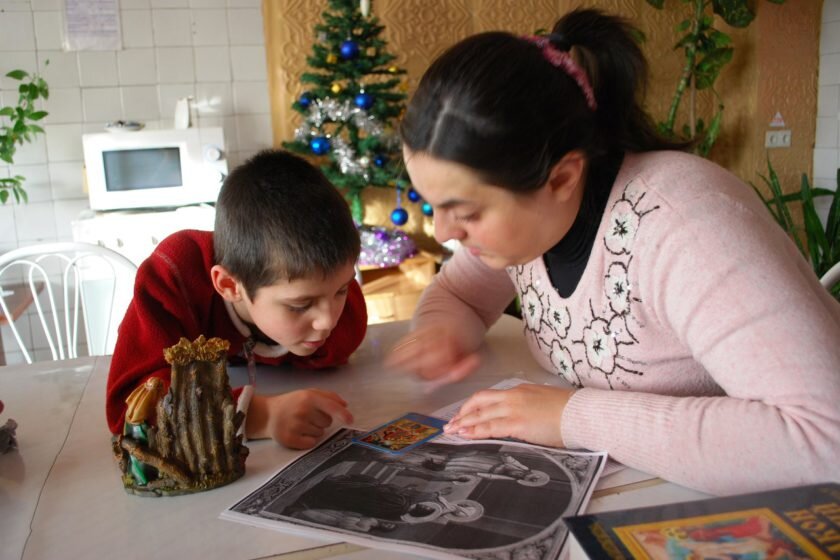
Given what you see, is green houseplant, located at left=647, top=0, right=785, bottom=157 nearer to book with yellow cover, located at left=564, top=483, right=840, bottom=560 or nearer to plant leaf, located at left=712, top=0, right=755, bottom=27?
plant leaf, located at left=712, top=0, right=755, bottom=27

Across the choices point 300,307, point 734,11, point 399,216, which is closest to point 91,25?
point 399,216

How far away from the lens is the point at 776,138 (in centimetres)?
368

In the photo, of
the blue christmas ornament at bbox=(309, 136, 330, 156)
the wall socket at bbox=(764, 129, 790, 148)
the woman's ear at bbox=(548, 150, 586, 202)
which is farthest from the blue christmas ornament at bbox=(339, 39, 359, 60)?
the wall socket at bbox=(764, 129, 790, 148)

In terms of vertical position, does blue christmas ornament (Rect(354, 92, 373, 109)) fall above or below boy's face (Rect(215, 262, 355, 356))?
above

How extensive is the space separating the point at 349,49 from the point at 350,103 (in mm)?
197

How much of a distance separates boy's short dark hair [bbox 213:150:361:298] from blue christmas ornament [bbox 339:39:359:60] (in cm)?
173

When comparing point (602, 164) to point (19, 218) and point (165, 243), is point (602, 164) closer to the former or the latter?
point (165, 243)

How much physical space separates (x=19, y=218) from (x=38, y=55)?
2.12ft

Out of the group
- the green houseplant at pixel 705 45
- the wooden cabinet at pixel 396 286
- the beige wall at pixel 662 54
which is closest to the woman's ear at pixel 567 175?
the wooden cabinet at pixel 396 286

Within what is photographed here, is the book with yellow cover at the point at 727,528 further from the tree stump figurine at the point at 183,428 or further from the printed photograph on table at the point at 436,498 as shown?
the tree stump figurine at the point at 183,428

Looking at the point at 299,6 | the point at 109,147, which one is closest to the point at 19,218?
the point at 109,147

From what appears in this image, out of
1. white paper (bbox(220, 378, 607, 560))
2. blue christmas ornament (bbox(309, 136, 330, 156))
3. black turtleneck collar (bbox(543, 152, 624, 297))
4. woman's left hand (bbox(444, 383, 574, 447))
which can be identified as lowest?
white paper (bbox(220, 378, 607, 560))

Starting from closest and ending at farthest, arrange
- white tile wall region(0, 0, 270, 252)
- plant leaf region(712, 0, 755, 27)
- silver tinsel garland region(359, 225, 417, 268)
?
1. white tile wall region(0, 0, 270, 252)
2. silver tinsel garland region(359, 225, 417, 268)
3. plant leaf region(712, 0, 755, 27)

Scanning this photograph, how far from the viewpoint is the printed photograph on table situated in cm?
62
